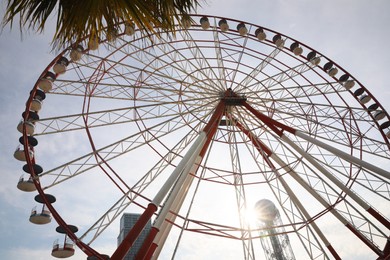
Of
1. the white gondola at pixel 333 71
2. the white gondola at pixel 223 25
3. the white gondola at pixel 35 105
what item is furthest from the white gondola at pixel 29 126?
the white gondola at pixel 333 71

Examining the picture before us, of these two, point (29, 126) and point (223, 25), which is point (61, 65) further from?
point (223, 25)

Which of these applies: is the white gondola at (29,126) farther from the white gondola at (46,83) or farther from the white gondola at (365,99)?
the white gondola at (365,99)

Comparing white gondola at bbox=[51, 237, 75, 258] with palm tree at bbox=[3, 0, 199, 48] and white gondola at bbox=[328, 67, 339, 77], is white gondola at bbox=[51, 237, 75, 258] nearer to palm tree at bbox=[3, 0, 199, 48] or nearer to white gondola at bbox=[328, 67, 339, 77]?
palm tree at bbox=[3, 0, 199, 48]

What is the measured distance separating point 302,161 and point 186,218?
702 centimetres

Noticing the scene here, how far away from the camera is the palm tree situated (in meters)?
3.79

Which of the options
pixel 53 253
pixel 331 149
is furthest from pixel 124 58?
pixel 331 149

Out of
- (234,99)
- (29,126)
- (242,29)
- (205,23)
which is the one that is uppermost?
(205,23)

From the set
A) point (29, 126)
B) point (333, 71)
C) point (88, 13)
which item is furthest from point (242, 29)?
point (88, 13)

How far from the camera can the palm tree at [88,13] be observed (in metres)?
3.79

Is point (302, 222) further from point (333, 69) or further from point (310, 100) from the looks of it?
point (333, 69)

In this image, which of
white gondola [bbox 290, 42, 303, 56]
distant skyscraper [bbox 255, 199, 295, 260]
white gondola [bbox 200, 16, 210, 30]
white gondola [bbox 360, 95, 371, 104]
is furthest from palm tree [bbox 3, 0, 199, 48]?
distant skyscraper [bbox 255, 199, 295, 260]

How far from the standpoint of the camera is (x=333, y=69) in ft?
66.9

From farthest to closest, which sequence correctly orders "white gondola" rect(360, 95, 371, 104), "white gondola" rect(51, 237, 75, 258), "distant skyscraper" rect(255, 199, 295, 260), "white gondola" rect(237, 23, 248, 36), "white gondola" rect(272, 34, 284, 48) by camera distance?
"distant skyscraper" rect(255, 199, 295, 260), "white gondola" rect(237, 23, 248, 36), "white gondola" rect(272, 34, 284, 48), "white gondola" rect(360, 95, 371, 104), "white gondola" rect(51, 237, 75, 258)

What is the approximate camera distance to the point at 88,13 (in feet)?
12.6
